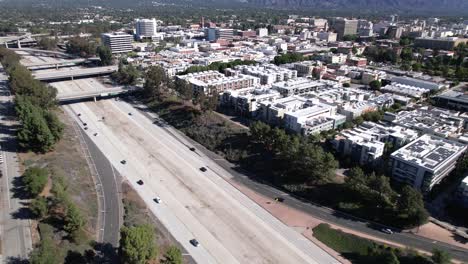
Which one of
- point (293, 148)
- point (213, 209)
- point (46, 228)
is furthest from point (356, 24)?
point (46, 228)

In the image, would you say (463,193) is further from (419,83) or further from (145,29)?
(145,29)

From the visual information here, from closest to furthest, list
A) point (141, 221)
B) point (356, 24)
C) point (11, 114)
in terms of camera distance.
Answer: point (141, 221) < point (11, 114) < point (356, 24)

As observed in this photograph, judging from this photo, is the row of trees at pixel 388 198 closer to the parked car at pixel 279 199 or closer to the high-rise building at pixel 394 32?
the parked car at pixel 279 199

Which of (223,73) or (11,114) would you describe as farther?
(223,73)

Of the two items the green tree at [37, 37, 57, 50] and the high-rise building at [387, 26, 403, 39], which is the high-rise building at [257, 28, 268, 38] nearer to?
the high-rise building at [387, 26, 403, 39]

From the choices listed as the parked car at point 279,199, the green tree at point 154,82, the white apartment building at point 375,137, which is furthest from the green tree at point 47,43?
the parked car at point 279,199

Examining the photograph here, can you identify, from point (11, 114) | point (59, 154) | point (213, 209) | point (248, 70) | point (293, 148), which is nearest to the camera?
point (213, 209)

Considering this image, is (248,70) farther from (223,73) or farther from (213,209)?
(213,209)
